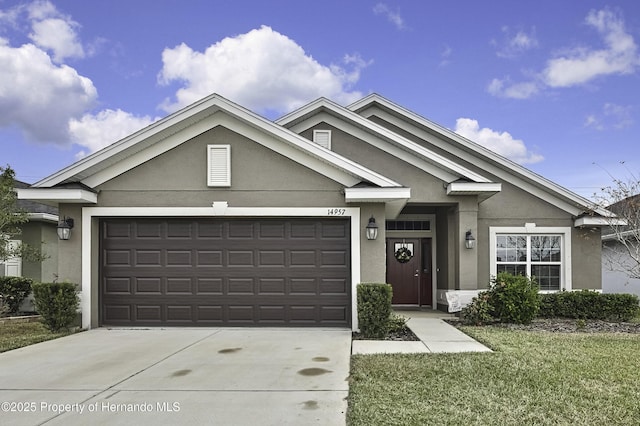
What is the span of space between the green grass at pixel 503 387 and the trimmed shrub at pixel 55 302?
242 inches

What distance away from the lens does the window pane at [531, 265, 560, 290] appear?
48.3ft

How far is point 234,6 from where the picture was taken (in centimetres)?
1409

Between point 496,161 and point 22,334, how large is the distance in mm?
12409

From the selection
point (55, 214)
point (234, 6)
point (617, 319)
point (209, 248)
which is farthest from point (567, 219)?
point (55, 214)

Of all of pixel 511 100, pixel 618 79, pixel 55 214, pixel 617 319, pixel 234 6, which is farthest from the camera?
pixel 511 100

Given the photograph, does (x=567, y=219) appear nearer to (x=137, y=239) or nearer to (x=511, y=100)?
(x=511, y=100)

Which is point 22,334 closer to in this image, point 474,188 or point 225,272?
point 225,272

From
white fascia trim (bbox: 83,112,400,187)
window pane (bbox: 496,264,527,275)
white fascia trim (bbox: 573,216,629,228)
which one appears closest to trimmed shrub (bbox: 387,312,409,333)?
white fascia trim (bbox: 83,112,400,187)

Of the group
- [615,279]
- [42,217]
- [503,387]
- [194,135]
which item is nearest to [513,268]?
[615,279]

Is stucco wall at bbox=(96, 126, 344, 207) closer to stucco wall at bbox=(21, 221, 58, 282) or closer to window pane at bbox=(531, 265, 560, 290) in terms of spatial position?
stucco wall at bbox=(21, 221, 58, 282)

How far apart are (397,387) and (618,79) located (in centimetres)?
1564

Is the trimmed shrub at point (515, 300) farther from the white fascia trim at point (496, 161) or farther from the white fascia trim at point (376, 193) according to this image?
the white fascia trim at point (496, 161)

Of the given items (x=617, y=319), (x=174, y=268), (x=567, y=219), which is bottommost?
(x=617, y=319)

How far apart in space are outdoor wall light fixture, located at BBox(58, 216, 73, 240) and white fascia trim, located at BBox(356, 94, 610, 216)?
8541 millimetres
